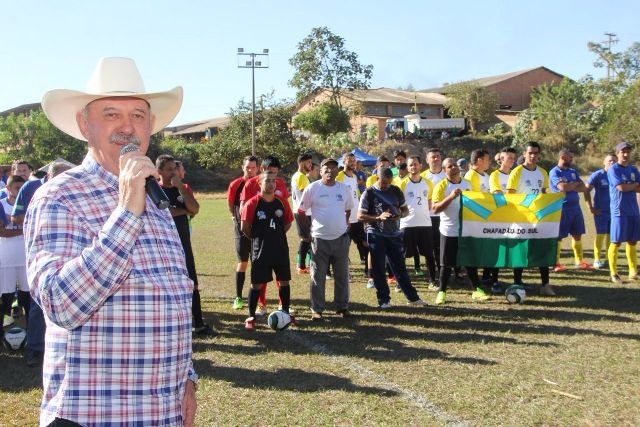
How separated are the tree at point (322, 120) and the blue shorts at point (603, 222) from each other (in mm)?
41716

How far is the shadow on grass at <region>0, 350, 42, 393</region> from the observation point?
19.1 ft

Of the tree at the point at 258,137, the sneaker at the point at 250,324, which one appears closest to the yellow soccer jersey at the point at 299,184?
the sneaker at the point at 250,324

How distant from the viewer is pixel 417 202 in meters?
10.1

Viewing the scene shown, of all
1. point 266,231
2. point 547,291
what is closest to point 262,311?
point 266,231

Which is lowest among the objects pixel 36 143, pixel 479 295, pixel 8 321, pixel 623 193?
pixel 8 321

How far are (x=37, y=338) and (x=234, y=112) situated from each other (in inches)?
1774

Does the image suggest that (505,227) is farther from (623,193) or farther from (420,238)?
(623,193)

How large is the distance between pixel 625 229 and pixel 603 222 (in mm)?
1602

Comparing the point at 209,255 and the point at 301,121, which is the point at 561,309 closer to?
the point at 209,255

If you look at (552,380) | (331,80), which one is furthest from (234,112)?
(552,380)

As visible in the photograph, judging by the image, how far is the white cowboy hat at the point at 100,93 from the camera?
231 centimetres

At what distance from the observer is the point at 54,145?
171ft

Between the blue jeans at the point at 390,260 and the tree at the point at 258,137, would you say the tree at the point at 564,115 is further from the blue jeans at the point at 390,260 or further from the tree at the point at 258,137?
the blue jeans at the point at 390,260

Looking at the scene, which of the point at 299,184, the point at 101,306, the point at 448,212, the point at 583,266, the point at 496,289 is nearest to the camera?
the point at 101,306
